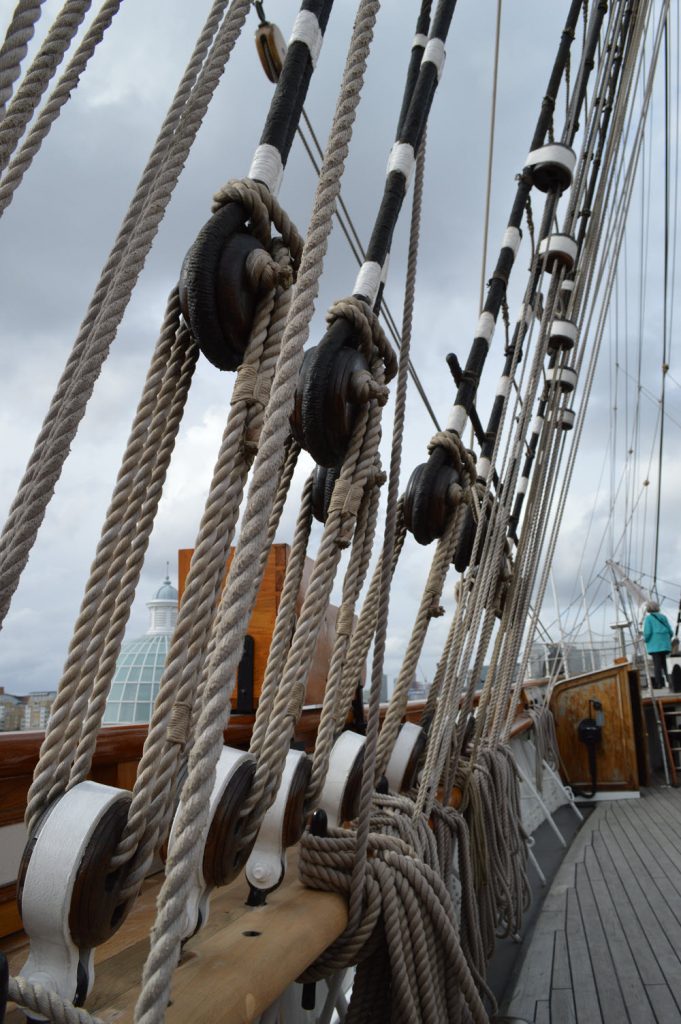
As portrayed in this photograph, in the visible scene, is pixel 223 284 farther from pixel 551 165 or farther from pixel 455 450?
pixel 551 165

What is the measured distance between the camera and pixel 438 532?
5.74ft

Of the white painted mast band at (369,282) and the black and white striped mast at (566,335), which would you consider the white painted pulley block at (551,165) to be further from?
the white painted mast band at (369,282)

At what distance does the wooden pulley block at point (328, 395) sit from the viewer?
1.07 m

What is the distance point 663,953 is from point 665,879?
84 cm

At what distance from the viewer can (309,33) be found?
1196mm

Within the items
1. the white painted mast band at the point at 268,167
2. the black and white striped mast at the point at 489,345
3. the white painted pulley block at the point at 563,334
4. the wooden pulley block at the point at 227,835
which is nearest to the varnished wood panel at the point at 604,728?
the white painted pulley block at the point at 563,334

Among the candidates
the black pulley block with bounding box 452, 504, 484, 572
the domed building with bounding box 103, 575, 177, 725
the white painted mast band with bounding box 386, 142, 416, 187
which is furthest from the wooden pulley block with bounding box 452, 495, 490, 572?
the domed building with bounding box 103, 575, 177, 725

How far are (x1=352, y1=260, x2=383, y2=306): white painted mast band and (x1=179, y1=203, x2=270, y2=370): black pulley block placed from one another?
0.41m

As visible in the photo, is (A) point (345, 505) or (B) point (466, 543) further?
(B) point (466, 543)

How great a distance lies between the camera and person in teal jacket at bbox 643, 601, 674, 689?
8.01m

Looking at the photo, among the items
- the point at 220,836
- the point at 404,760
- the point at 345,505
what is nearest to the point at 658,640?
the point at 404,760

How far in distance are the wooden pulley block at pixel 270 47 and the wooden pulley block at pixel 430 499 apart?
1.28 m

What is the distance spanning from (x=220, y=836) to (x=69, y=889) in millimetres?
205

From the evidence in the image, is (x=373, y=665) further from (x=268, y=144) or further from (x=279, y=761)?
(x=268, y=144)
